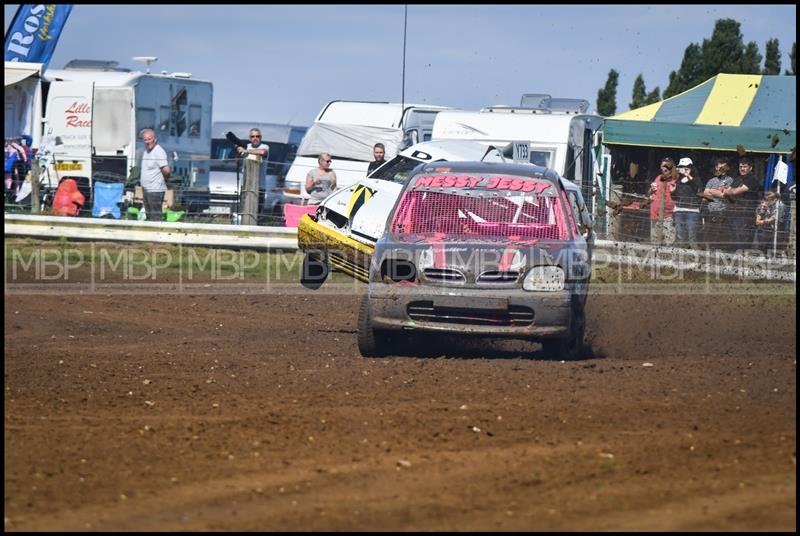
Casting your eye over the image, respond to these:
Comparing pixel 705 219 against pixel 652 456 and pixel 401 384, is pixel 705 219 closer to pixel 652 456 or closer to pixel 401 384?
pixel 401 384

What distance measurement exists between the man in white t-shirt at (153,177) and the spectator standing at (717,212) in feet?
29.6

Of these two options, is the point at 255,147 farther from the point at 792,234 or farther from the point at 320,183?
the point at 792,234

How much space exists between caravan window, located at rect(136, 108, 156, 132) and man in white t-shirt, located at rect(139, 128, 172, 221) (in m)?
5.53

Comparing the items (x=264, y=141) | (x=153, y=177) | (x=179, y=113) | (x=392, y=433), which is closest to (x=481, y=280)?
(x=392, y=433)

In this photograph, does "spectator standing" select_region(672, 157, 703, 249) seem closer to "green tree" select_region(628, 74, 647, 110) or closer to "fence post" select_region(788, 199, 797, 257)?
"fence post" select_region(788, 199, 797, 257)

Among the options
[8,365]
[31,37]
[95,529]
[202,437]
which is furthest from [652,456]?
[31,37]

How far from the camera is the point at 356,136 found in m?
22.4

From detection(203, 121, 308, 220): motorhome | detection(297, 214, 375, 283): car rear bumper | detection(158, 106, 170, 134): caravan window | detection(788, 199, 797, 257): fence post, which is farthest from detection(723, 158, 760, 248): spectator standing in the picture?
detection(158, 106, 170, 134): caravan window

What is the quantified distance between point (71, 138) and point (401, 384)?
17.8 m

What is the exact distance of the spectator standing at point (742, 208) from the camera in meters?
15.4

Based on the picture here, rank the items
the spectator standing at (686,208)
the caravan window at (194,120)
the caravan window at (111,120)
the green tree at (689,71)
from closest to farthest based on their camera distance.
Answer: the spectator standing at (686,208) → the caravan window at (111,120) → the caravan window at (194,120) → the green tree at (689,71)

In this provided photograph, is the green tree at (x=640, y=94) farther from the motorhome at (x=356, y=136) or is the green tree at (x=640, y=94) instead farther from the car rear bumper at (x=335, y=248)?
the car rear bumper at (x=335, y=248)

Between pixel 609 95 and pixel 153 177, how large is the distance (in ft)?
79.5

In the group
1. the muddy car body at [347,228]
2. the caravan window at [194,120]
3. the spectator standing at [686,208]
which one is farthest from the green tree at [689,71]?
the muddy car body at [347,228]
